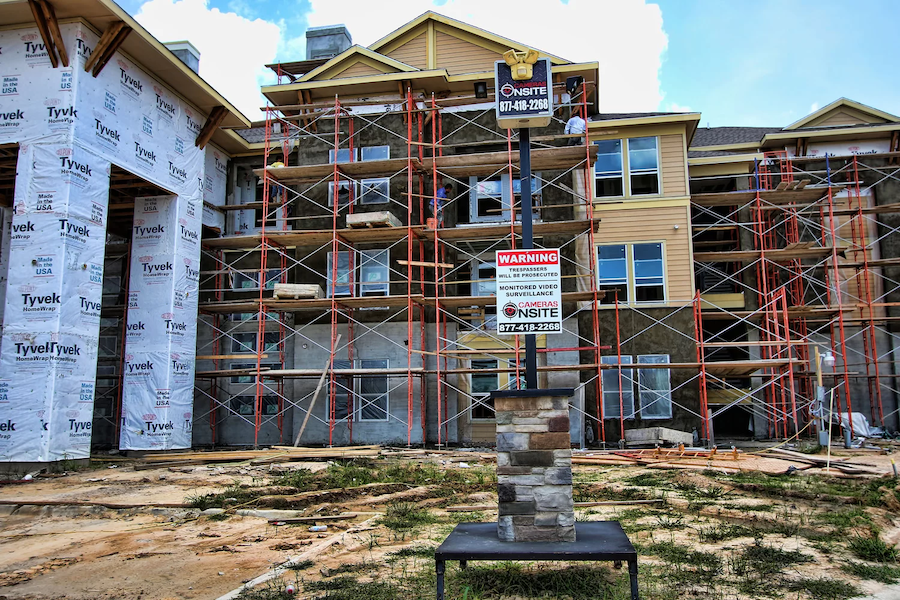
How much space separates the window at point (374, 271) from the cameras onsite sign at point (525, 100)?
50.2ft

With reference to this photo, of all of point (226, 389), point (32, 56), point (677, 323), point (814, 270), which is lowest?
point (226, 389)

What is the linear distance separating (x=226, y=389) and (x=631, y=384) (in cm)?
1343

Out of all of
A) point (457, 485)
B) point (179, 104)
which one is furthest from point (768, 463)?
point (179, 104)

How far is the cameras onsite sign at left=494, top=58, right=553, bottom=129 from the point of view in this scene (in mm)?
7867

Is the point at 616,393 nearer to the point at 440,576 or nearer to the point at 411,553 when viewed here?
the point at 411,553

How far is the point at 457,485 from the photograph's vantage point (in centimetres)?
1269

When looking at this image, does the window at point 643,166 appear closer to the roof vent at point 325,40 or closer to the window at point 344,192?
the window at point 344,192

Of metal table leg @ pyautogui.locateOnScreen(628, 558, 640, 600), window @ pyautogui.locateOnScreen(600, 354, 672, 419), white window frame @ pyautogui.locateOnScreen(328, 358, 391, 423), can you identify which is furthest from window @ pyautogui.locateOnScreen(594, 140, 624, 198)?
metal table leg @ pyautogui.locateOnScreen(628, 558, 640, 600)

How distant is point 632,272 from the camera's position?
23.1 metres

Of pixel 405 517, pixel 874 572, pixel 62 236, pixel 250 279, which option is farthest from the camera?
pixel 250 279

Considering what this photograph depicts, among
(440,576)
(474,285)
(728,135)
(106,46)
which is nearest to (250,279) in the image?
(474,285)

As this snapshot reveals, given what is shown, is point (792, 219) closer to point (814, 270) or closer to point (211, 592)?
point (814, 270)

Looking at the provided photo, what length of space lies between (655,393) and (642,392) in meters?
0.40

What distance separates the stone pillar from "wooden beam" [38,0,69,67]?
1571 centimetres
